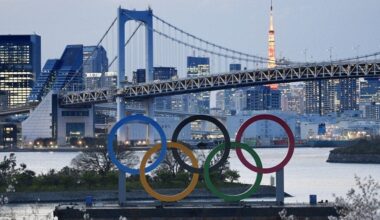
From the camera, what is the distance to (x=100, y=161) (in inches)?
1464

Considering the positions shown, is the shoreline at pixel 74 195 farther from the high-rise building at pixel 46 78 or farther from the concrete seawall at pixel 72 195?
the high-rise building at pixel 46 78

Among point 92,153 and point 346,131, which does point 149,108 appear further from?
point 346,131

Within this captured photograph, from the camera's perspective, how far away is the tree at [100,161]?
3483cm

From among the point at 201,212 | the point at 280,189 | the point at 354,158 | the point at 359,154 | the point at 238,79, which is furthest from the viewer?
the point at 354,158

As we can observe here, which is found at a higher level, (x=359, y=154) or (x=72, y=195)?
(x=359, y=154)

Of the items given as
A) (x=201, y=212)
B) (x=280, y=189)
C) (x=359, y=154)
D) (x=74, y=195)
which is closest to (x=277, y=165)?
(x=280, y=189)

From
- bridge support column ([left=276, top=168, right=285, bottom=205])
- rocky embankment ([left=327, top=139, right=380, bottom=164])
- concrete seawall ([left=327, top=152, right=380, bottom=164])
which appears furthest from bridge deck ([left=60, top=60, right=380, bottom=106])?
bridge support column ([left=276, top=168, right=285, bottom=205])

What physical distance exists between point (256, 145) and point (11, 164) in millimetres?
63373

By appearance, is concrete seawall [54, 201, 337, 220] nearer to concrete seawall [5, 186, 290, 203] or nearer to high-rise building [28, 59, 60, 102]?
concrete seawall [5, 186, 290, 203]

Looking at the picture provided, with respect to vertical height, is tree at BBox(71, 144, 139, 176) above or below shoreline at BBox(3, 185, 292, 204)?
above

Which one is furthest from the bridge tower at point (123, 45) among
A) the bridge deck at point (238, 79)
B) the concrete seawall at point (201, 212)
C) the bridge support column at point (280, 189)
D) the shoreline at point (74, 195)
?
the concrete seawall at point (201, 212)

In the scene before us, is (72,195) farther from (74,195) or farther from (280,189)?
(280,189)

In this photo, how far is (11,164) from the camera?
34.0 m

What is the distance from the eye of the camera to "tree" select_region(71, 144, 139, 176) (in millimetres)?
34825
